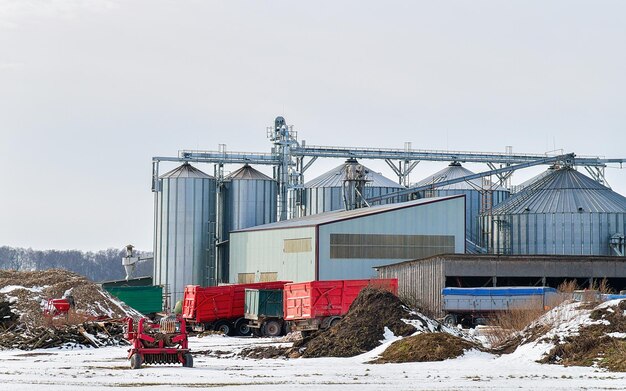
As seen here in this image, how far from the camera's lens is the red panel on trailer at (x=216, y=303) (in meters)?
57.7

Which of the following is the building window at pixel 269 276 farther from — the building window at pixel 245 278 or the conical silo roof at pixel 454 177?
the conical silo roof at pixel 454 177

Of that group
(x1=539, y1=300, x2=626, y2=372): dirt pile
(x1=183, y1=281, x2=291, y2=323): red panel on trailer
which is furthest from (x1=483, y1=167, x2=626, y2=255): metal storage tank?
(x1=539, y1=300, x2=626, y2=372): dirt pile

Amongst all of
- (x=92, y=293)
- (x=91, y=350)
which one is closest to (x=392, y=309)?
(x=91, y=350)

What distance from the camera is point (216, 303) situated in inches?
2281

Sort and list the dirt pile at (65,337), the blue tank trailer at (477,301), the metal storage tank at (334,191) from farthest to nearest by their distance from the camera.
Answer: the metal storage tank at (334,191), the blue tank trailer at (477,301), the dirt pile at (65,337)

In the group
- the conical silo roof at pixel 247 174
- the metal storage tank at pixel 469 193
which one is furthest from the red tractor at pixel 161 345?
A: the metal storage tank at pixel 469 193

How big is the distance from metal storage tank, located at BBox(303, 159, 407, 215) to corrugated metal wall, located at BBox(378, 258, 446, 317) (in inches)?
1068

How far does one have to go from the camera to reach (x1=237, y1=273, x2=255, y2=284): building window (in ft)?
251

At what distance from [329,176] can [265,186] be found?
7.03 meters

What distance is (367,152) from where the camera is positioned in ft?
305

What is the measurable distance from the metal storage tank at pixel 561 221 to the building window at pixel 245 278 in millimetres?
18188

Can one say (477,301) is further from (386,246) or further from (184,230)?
(184,230)

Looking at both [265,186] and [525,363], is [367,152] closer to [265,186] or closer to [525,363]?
[265,186]

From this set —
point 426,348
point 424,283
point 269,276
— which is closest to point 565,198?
point 269,276
